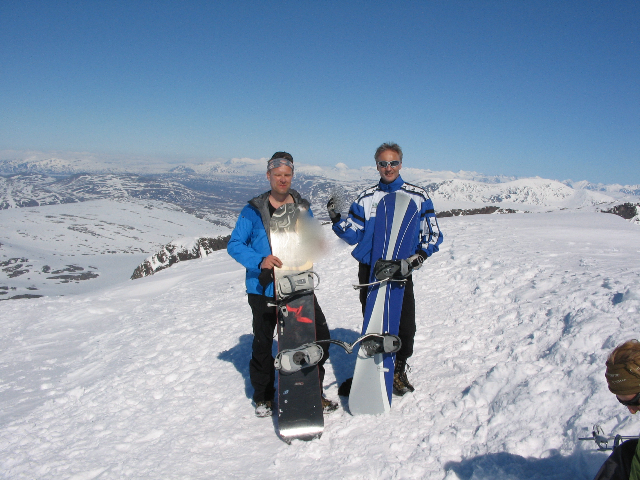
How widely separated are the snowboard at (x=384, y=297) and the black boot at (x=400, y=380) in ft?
0.88

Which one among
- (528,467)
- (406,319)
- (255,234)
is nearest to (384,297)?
(406,319)

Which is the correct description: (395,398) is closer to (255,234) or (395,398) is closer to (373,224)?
(373,224)

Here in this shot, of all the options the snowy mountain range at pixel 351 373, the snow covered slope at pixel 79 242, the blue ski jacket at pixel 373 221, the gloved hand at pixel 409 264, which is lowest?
the snow covered slope at pixel 79 242

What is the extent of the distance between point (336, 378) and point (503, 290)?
3.36 metres

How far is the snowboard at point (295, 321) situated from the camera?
3537 millimetres

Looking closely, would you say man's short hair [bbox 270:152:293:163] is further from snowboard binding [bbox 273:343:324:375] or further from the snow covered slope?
the snow covered slope

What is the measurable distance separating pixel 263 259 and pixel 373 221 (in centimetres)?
128

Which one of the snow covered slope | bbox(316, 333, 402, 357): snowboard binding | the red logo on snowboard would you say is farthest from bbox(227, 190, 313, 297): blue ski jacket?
the snow covered slope

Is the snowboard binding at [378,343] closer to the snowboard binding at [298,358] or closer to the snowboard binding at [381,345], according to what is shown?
the snowboard binding at [381,345]

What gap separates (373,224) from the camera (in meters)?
3.89

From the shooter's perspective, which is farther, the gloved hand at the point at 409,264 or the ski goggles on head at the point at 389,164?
the ski goggles on head at the point at 389,164

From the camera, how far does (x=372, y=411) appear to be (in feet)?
12.2

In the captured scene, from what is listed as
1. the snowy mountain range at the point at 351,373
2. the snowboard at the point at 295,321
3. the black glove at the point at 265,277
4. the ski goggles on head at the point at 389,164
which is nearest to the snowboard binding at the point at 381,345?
the snowboard at the point at 295,321

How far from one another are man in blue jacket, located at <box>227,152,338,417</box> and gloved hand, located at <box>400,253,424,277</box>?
110 cm
